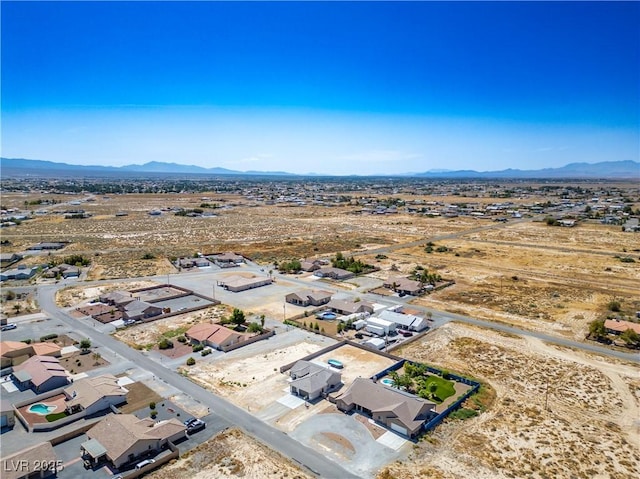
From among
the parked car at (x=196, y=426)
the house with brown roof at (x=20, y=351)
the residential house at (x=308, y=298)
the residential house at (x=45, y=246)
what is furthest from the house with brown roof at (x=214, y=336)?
the residential house at (x=45, y=246)

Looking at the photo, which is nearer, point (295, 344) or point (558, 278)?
point (295, 344)

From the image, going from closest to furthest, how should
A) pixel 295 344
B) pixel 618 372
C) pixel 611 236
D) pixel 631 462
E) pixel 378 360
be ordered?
pixel 631 462 → pixel 618 372 → pixel 378 360 → pixel 295 344 → pixel 611 236

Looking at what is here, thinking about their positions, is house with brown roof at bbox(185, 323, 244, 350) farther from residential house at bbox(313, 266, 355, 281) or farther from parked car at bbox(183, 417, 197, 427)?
residential house at bbox(313, 266, 355, 281)

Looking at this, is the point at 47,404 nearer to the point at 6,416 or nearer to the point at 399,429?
the point at 6,416

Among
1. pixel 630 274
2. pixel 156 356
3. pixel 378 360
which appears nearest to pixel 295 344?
pixel 378 360

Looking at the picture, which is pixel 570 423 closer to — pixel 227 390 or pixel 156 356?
pixel 227 390
